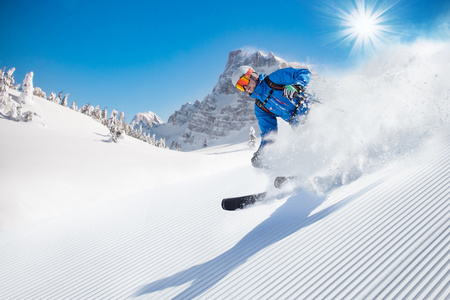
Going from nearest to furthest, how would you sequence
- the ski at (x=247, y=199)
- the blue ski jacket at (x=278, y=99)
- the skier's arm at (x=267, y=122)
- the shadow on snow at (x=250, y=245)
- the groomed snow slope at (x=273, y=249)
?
the groomed snow slope at (x=273, y=249) → the shadow on snow at (x=250, y=245) → the ski at (x=247, y=199) → the blue ski jacket at (x=278, y=99) → the skier's arm at (x=267, y=122)

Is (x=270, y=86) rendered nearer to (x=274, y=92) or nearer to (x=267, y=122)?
(x=274, y=92)

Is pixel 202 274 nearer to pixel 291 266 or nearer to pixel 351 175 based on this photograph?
pixel 291 266

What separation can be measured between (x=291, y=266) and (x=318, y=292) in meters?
0.61

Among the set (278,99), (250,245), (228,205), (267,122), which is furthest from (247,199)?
(278,99)

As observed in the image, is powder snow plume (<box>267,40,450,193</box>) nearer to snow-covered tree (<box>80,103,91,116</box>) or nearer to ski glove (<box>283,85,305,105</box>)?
ski glove (<box>283,85,305,105</box>)

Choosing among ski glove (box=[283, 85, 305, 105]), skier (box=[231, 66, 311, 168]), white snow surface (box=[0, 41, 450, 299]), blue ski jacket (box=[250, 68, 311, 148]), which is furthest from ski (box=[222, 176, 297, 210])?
ski glove (box=[283, 85, 305, 105])

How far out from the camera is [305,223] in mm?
4285

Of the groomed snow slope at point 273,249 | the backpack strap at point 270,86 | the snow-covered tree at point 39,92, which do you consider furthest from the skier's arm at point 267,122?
the snow-covered tree at point 39,92

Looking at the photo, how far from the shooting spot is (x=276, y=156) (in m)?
5.91

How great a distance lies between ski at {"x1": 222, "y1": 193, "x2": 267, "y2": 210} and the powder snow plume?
2.95 feet

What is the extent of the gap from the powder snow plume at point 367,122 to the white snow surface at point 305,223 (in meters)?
0.03

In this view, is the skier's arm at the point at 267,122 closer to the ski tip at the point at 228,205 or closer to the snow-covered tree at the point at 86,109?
the ski tip at the point at 228,205

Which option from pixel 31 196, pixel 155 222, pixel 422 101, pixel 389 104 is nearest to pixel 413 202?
pixel 389 104

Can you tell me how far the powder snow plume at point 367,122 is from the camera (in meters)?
5.34
